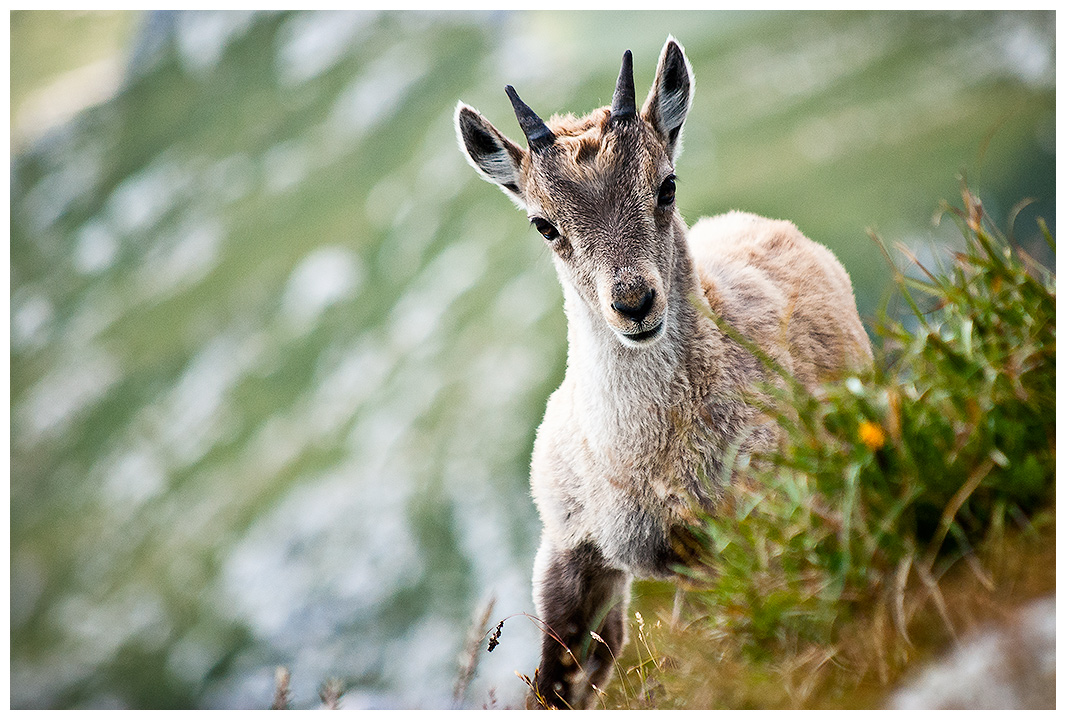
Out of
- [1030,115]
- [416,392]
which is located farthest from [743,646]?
[416,392]

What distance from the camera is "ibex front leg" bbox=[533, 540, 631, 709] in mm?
4621

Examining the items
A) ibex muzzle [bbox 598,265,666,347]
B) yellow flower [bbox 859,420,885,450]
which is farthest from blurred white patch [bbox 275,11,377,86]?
yellow flower [bbox 859,420,885,450]

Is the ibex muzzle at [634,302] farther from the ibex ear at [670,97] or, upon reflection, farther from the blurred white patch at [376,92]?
the blurred white patch at [376,92]

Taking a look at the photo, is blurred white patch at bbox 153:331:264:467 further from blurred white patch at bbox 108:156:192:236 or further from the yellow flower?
the yellow flower

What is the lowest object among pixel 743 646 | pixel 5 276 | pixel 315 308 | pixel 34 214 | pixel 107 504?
pixel 107 504

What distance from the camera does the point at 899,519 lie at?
2678 mm

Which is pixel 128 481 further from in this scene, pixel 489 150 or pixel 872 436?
pixel 872 436

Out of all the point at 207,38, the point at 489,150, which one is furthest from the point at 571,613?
the point at 207,38

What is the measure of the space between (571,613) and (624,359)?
5.02 feet

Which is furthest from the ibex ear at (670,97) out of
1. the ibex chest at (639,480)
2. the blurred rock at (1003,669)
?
the blurred rock at (1003,669)

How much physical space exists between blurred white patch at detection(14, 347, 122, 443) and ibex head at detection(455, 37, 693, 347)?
21710mm

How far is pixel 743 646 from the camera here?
2.88 metres
